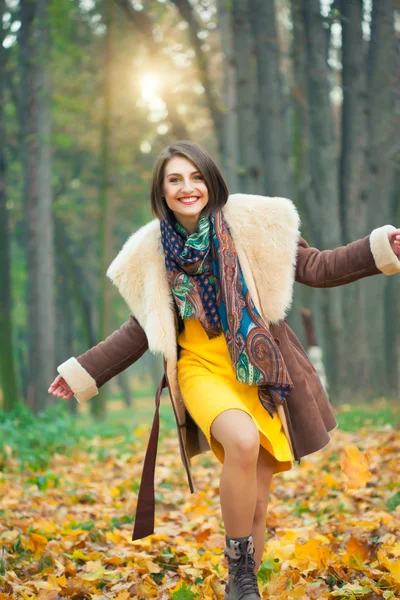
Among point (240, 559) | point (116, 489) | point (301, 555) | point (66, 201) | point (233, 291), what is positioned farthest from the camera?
point (66, 201)

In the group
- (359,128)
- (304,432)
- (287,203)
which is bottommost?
(304,432)

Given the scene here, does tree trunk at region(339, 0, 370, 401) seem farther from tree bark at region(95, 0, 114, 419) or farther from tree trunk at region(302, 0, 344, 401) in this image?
tree bark at region(95, 0, 114, 419)

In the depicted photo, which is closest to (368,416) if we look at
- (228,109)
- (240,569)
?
(228,109)

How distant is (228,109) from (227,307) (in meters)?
10.4

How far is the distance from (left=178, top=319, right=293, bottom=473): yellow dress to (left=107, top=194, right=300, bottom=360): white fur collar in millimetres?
109

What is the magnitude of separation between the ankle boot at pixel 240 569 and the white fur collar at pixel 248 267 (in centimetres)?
95

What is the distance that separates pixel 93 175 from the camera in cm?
2322

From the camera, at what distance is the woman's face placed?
393cm

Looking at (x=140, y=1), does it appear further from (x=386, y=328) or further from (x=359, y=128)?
(x=386, y=328)

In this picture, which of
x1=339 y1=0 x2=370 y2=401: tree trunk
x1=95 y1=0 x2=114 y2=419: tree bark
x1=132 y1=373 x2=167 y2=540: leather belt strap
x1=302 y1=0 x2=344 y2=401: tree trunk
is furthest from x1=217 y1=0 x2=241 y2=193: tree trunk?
x1=132 y1=373 x2=167 y2=540: leather belt strap

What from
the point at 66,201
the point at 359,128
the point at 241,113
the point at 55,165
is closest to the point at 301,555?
the point at 241,113

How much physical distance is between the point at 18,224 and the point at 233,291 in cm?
2063

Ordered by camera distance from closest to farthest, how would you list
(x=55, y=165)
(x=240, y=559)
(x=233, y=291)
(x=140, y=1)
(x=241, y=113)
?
(x=240, y=559) < (x=233, y=291) < (x=241, y=113) < (x=140, y=1) < (x=55, y=165)

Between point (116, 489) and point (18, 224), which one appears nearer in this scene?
point (116, 489)
